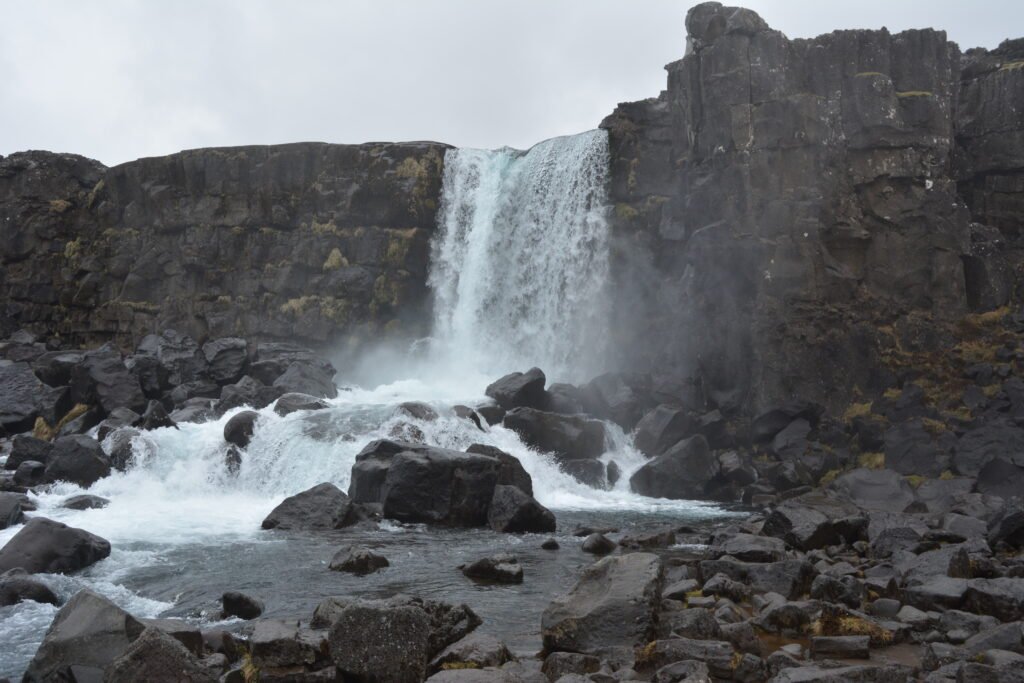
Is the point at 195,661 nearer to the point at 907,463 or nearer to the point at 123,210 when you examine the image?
the point at 907,463

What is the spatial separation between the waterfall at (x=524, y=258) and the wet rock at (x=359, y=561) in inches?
821

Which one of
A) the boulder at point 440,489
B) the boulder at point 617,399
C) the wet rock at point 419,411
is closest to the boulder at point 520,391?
the boulder at point 617,399

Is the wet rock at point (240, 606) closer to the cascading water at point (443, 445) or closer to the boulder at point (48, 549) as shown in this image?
the cascading water at point (443, 445)

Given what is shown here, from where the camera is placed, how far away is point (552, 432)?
2711cm

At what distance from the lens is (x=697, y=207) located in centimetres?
3297

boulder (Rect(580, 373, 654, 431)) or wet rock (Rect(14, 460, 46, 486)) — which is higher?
boulder (Rect(580, 373, 654, 431))

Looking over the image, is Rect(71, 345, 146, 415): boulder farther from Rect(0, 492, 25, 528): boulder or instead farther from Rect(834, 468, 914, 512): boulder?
Rect(834, 468, 914, 512): boulder

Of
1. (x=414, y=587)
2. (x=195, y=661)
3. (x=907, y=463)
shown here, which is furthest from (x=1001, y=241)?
(x=195, y=661)

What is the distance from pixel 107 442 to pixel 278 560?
11514mm

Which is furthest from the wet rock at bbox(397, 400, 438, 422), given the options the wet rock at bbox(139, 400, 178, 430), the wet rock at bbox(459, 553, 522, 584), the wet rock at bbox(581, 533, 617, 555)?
the wet rock at bbox(459, 553, 522, 584)

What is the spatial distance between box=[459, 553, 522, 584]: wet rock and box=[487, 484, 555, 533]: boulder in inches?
167

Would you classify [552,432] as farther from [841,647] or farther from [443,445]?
[841,647]

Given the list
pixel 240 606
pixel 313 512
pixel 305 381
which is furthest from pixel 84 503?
pixel 305 381

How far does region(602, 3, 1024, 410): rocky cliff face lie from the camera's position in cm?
3025
